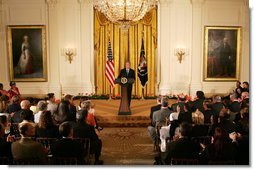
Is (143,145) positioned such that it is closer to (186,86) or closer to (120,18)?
(120,18)

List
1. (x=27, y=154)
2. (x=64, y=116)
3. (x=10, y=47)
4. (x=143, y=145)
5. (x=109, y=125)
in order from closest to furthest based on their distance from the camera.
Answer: (x=27, y=154) → (x=64, y=116) → (x=143, y=145) → (x=109, y=125) → (x=10, y=47)

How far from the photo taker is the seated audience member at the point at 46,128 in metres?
5.69

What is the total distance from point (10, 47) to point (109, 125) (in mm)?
5955

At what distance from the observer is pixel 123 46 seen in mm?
14070

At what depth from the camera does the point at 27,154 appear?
465 cm

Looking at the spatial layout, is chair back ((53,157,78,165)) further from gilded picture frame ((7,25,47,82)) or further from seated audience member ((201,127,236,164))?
gilded picture frame ((7,25,47,82))

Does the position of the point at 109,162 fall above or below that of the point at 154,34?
below

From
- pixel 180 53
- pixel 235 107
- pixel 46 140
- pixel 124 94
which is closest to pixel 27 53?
pixel 124 94

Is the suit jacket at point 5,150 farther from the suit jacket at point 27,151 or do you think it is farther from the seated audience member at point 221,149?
the seated audience member at point 221,149

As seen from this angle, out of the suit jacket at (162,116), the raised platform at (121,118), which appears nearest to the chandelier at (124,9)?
the suit jacket at (162,116)

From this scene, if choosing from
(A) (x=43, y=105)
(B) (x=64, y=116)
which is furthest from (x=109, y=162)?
(A) (x=43, y=105)

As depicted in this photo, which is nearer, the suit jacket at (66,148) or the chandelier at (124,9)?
the suit jacket at (66,148)

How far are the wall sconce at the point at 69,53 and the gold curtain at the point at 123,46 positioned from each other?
3.26ft

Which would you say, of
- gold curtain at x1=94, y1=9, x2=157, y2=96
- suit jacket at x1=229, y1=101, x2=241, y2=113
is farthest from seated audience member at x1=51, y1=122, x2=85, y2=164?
gold curtain at x1=94, y1=9, x2=157, y2=96
